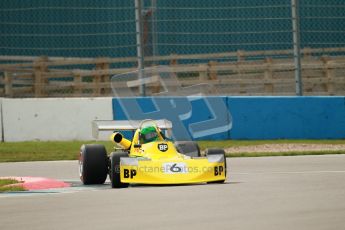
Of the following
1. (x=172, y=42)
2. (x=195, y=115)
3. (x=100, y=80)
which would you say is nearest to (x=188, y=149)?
(x=172, y=42)

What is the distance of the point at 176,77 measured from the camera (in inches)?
989

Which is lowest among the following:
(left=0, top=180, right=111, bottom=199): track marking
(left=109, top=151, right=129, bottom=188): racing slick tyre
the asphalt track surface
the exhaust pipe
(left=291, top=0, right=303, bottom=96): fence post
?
the asphalt track surface

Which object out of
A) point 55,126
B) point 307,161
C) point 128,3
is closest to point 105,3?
point 128,3

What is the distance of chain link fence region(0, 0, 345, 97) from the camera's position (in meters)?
22.0

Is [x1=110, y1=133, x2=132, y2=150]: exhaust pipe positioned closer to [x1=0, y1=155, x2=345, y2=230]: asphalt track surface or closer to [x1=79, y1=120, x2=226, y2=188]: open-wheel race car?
[x1=79, y1=120, x2=226, y2=188]: open-wheel race car

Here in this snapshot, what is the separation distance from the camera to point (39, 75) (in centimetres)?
2650

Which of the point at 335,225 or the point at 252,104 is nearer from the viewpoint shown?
the point at 335,225

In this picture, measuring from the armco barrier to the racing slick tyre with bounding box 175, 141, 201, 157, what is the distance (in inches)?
281

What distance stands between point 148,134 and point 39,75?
474 inches

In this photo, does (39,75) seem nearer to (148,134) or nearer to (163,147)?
(148,134)

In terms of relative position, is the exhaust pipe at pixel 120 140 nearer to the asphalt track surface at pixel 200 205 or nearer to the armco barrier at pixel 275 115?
the asphalt track surface at pixel 200 205

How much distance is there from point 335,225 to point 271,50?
14.0m

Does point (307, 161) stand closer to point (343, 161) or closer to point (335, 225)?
point (343, 161)

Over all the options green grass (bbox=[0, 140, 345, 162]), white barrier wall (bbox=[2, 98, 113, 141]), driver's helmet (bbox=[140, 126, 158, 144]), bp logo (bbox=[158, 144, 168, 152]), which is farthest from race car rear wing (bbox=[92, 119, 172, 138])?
white barrier wall (bbox=[2, 98, 113, 141])
